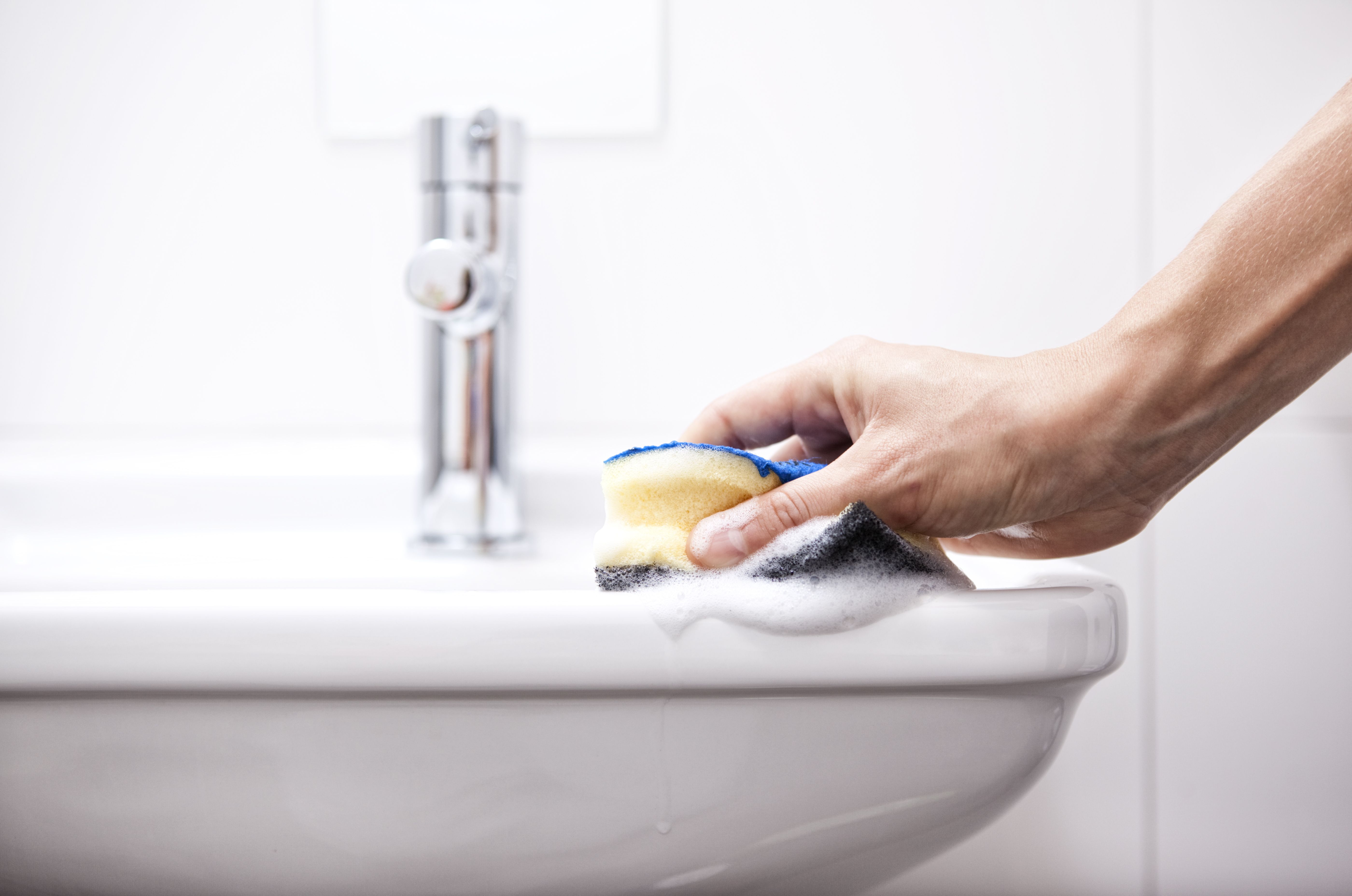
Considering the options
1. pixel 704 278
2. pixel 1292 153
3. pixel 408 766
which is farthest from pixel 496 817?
pixel 704 278

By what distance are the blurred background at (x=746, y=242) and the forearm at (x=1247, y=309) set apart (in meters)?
0.33

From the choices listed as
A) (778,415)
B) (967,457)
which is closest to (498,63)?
(778,415)

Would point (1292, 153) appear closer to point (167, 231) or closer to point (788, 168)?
point (788, 168)

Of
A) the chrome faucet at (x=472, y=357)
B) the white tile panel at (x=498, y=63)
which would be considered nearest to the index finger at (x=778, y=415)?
the chrome faucet at (x=472, y=357)

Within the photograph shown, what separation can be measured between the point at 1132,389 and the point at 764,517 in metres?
0.13

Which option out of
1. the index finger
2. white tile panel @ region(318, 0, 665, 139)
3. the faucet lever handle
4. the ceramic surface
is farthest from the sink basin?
white tile panel @ region(318, 0, 665, 139)

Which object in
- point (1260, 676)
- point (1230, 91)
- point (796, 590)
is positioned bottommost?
point (1260, 676)

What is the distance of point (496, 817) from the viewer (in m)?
0.29

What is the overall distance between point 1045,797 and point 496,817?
473 millimetres

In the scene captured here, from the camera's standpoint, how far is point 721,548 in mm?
307

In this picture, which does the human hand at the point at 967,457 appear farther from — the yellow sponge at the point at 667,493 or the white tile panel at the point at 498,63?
the white tile panel at the point at 498,63

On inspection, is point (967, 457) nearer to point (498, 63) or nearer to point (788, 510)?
point (788, 510)

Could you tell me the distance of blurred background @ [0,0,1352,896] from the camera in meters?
0.63

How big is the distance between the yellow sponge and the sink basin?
0.07 ft
